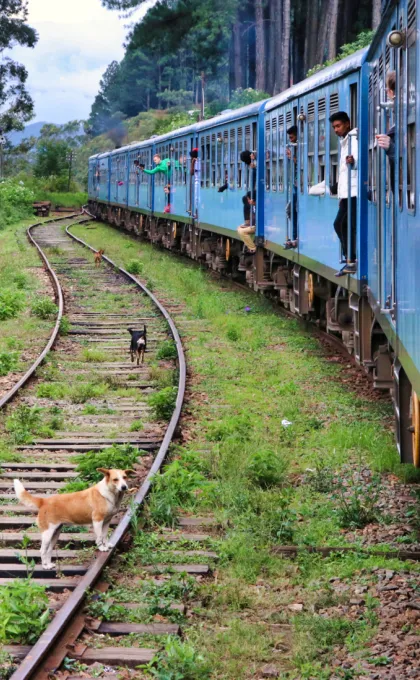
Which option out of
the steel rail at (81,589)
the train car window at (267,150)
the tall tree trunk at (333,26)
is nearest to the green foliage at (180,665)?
the steel rail at (81,589)

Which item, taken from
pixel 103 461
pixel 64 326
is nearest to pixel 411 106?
pixel 103 461

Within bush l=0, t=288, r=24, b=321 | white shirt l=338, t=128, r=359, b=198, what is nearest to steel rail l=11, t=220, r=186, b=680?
white shirt l=338, t=128, r=359, b=198

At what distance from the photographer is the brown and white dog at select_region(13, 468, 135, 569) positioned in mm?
6531

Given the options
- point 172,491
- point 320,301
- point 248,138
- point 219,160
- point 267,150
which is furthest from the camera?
point 219,160

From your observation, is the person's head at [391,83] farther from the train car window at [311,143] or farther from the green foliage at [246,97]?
the green foliage at [246,97]

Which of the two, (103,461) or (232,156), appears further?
(232,156)

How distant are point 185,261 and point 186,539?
2135cm

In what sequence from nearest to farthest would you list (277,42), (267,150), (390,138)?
(390,138), (267,150), (277,42)

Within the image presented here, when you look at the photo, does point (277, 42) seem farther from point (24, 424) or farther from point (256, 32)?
point (24, 424)

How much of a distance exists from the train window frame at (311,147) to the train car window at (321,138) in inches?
10.5

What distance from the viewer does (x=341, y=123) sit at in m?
9.95

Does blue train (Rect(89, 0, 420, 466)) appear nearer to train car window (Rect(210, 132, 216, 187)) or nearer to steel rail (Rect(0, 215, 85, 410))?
train car window (Rect(210, 132, 216, 187))

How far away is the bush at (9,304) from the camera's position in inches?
690

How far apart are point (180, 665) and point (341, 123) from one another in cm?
611
